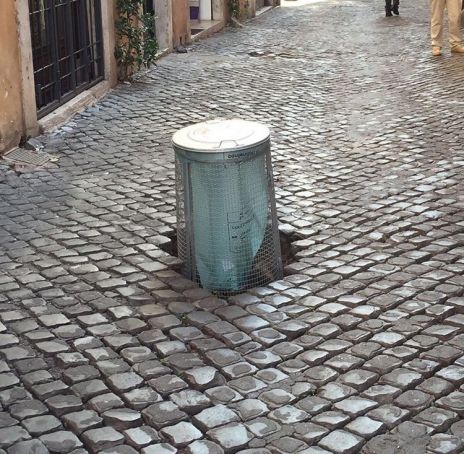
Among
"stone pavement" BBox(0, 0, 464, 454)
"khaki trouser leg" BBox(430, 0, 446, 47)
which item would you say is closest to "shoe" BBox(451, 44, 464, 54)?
"khaki trouser leg" BBox(430, 0, 446, 47)

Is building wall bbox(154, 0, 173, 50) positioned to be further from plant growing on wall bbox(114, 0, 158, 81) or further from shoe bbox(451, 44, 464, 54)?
shoe bbox(451, 44, 464, 54)

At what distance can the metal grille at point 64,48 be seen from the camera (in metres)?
9.72

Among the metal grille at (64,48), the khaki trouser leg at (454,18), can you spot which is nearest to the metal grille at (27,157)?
the metal grille at (64,48)

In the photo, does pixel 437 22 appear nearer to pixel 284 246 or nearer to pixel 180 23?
pixel 180 23

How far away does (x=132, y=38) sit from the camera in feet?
39.4

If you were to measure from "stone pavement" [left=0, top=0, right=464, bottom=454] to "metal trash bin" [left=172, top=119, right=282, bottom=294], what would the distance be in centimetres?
15

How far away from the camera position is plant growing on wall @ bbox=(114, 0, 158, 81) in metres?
11.8

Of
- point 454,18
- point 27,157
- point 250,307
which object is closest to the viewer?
point 250,307

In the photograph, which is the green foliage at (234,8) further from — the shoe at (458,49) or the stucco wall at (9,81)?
the stucco wall at (9,81)

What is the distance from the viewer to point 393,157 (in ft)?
27.2

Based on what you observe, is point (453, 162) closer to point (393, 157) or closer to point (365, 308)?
point (393, 157)

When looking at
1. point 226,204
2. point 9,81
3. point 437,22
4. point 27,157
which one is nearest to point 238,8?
point 437,22

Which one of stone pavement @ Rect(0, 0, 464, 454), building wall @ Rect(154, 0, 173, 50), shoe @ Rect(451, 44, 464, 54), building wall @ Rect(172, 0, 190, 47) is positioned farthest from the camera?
building wall @ Rect(172, 0, 190, 47)

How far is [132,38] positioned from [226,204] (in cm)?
718
